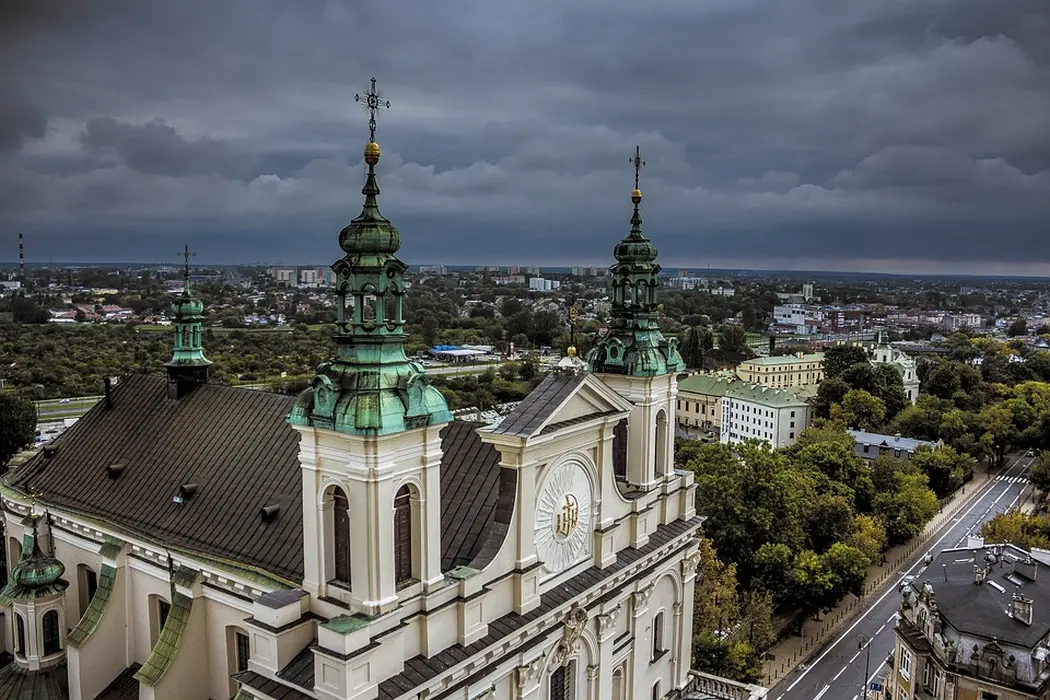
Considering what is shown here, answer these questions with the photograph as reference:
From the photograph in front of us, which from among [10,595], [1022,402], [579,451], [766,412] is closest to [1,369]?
[10,595]

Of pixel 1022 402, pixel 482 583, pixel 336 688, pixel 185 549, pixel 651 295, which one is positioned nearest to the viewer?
pixel 336 688

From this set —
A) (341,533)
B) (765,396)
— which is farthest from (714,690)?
(765,396)

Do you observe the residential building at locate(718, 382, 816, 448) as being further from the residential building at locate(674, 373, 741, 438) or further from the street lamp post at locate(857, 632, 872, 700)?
the street lamp post at locate(857, 632, 872, 700)

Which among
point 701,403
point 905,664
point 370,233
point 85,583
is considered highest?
point 370,233

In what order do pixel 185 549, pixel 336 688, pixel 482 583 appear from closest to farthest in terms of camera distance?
pixel 336 688, pixel 482 583, pixel 185 549

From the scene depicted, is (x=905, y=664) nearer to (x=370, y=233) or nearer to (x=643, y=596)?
(x=643, y=596)

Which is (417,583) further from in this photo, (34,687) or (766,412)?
(766,412)
